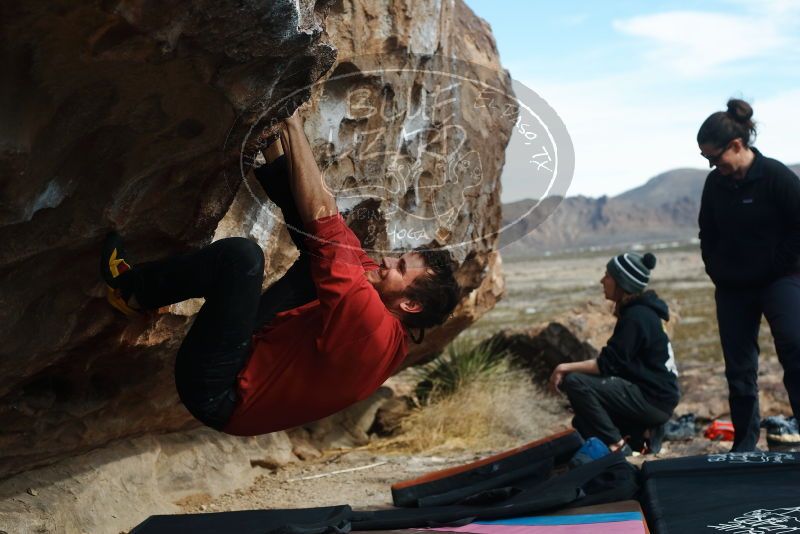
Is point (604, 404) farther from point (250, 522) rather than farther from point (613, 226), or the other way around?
point (613, 226)

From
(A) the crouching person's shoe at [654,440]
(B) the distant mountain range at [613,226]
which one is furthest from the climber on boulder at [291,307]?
(B) the distant mountain range at [613,226]

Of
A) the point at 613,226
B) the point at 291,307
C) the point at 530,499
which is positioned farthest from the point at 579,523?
the point at 613,226

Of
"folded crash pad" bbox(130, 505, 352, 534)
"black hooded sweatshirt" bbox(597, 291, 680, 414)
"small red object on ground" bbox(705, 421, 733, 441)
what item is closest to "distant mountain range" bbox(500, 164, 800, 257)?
"small red object on ground" bbox(705, 421, 733, 441)

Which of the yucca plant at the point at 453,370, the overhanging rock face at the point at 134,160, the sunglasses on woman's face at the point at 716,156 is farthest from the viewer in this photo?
the yucca plant at the point at 453,370

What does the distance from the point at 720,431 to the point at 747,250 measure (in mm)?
2654

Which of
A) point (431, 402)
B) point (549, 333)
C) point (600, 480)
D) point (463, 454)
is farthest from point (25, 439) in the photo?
point (549, 333)

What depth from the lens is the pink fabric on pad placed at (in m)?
4.65

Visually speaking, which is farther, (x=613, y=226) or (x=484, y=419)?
(x=613, y=226)

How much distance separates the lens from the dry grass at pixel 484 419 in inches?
361

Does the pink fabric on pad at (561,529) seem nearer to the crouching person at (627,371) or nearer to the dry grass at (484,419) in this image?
the crouching person at (627,371)

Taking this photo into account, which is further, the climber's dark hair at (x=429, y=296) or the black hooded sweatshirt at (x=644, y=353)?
the black hooded sweatshirt at (x=644, y=353)

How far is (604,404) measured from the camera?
7.18 m

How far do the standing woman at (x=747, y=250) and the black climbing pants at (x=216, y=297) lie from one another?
3.31 m

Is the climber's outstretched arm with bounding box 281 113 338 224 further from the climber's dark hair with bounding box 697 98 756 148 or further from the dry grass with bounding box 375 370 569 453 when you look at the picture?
the dry grass with bounding box 375 370 569 453
